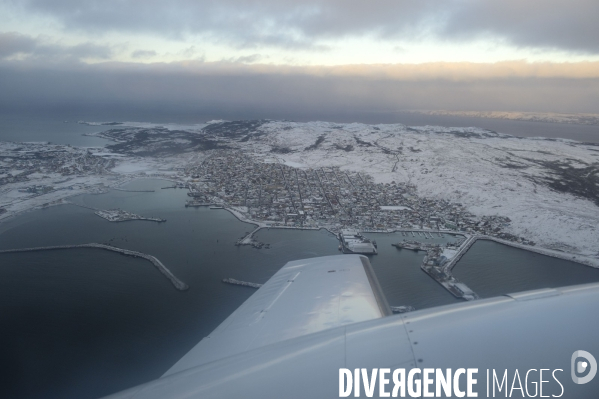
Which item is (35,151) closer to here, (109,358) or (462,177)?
(109,358)

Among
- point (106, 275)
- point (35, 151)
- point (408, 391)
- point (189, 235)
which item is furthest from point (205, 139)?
A: point (408, 391)

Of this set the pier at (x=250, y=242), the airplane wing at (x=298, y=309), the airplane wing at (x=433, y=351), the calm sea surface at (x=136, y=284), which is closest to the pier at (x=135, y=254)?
the calm sea surface at (x=136, y=284)

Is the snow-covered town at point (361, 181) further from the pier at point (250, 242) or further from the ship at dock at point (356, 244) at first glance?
the pier at point (250, 242)

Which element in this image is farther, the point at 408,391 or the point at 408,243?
the point at 408,243

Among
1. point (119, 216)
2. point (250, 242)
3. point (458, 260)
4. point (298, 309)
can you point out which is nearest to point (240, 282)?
point (250, 242)

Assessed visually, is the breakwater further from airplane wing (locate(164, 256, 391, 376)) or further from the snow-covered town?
airplane wing (locate(164, 256, 391, 376))

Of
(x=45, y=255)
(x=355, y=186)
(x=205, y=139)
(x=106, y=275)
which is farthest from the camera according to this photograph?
(x=205, y=139)
